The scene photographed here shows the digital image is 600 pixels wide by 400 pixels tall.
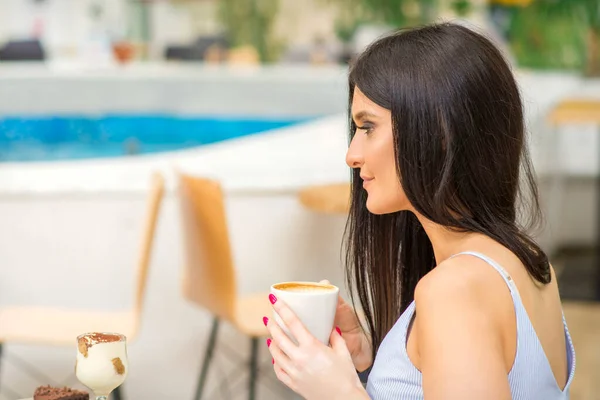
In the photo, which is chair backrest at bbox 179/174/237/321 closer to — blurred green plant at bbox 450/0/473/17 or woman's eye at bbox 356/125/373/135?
woman's eye at bbox 356/125/373/135

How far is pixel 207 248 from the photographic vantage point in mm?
2725

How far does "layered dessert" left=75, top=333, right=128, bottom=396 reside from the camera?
51.2 inches

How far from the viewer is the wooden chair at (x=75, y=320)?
8.46 feet

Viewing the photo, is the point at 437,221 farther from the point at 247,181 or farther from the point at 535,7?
the point at 535,7

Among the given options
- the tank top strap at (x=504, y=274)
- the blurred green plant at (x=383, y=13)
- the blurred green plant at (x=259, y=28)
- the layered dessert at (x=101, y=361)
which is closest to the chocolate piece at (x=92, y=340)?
the layered dessert at (x=101, y=361)

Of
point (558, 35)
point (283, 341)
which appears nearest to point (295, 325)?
point (283, 341)

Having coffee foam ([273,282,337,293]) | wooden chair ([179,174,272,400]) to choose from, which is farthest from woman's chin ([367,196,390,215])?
wooden chair ([179,174,272,400])

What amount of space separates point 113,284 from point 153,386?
345 mm

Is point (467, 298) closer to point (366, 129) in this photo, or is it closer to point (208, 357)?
point (366, 129)

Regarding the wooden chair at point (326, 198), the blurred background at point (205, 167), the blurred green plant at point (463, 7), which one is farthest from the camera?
the blurred green plant at point (463, 7)

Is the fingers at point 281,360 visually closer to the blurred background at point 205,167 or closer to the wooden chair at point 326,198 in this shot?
the blurred background at point 205,167

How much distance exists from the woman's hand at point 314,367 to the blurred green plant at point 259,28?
7804 millimetres

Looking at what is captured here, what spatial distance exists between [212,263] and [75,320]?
1.32ft

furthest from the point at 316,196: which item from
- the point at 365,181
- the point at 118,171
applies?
the point at 365,181
